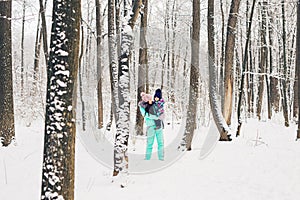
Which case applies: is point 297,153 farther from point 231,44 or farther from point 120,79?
point 120,79

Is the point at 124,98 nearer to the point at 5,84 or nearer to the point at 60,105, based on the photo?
the point at 60,105

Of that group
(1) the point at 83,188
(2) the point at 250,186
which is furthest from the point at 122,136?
(2) the point at 250,186

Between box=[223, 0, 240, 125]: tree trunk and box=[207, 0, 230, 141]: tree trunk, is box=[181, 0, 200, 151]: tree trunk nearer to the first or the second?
box=[207, 0, 230, 141]: tree trunk

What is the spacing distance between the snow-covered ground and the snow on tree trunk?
4.45ft

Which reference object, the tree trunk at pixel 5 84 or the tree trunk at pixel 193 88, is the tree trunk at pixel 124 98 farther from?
the tree trunk at pixel 5 84

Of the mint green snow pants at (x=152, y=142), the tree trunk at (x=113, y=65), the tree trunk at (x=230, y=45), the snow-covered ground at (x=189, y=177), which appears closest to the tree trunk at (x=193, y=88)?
the snow-covered ground at (x=189, y=177)

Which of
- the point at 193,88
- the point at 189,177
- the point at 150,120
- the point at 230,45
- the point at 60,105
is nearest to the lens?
the point at 60,105

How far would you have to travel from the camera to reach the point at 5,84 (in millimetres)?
9773

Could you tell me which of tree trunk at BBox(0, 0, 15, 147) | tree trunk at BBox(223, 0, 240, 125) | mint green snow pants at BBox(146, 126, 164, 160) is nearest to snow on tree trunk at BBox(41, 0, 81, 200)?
mint green snow pants at BBox(146, 126, 164, 160)

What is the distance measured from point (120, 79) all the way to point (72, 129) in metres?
2.34

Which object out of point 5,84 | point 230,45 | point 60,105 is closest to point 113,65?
point 5,84

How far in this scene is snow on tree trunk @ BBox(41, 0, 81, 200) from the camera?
4.19 meters

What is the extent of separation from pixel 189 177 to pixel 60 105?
3.81 metres

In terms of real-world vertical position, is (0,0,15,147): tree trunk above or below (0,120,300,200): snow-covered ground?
above
